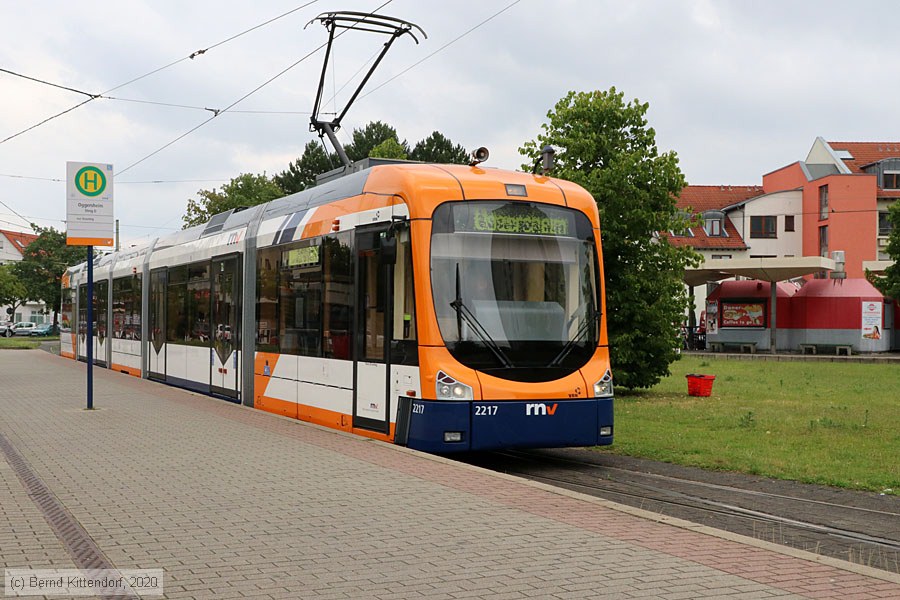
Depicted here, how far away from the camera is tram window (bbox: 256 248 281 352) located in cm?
1466

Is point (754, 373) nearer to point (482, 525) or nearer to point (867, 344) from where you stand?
point (867, 344)

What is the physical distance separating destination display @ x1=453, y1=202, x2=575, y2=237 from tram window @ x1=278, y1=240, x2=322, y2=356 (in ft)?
9.38

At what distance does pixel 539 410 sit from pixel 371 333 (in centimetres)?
218

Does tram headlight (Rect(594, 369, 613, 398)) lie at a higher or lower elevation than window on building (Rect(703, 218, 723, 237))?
lower

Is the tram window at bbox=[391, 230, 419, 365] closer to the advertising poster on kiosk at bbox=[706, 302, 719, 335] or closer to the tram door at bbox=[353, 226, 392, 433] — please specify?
the tram door at bbox=[353, 226, 392, 433]

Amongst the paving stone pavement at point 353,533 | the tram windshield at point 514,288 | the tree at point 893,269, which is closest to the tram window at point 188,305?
the paving stone pavement at point 353,533

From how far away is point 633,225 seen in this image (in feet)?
67.1

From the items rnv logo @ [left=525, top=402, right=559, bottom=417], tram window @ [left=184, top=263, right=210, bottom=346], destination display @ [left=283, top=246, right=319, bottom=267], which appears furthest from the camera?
tram window @ [left=184, top=263, right=210, bottom=346]

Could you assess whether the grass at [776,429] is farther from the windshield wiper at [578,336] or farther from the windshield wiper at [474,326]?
the windshield wiper at [474,326]

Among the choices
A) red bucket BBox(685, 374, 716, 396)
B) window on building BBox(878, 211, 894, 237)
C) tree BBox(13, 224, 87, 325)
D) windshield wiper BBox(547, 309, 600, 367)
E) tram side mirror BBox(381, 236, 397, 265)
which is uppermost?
window on building BBox(878, 211, 894, 237)

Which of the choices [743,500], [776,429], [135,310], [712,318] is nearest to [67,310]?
[135,310]

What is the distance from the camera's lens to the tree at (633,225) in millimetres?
20438

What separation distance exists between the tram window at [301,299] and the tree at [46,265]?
2746 inches
